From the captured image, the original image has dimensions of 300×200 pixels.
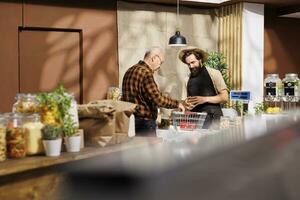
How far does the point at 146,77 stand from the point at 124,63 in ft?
13.4

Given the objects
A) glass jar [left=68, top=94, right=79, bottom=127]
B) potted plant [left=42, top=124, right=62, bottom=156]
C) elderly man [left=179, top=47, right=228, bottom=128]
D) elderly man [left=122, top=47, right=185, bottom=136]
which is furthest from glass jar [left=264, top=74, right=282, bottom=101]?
potted plant [left=42, top=124, right=62, bottom=156]

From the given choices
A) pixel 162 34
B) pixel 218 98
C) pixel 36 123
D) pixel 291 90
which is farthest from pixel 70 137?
pixel 162 34

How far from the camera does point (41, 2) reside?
6926mm

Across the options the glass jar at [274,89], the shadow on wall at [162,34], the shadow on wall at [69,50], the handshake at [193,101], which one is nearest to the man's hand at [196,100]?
the handshake at [193,101]

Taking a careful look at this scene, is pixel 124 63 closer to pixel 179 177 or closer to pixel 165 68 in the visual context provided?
pixel 165 68

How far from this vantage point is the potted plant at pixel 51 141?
221 cm

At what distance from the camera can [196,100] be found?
469 cm

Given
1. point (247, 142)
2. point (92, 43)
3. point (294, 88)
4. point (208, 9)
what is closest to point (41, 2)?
point (92, 43)

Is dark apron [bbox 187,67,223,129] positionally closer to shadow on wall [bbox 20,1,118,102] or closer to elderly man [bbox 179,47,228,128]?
elderly man [bbox 179,47,228,128]

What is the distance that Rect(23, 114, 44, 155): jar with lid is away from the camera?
2.24 metres

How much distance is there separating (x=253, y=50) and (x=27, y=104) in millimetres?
6665

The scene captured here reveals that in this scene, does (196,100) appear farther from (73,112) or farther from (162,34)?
(162,34)

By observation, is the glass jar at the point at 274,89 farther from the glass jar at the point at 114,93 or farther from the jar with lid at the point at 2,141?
the jar with lid at the point at 2,141

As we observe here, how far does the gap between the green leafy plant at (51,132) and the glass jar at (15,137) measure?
97mm
